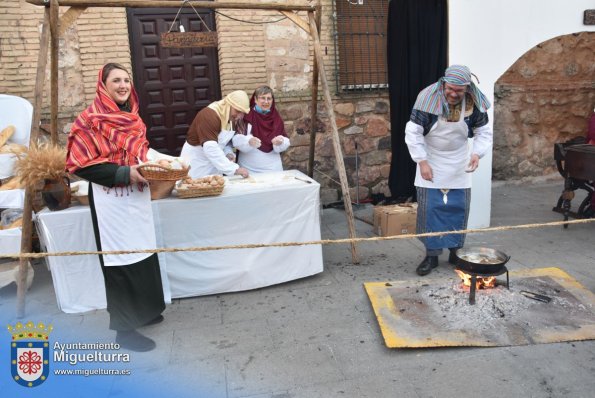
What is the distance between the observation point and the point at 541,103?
7539 mm

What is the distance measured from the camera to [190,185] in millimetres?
3648

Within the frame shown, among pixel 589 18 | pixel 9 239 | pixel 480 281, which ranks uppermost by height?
pixel 589 18

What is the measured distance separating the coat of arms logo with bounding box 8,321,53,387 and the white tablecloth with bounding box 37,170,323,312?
3.67 feet

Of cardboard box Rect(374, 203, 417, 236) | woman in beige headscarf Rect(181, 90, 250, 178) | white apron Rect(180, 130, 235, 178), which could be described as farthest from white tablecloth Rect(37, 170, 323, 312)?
cardboard box Rect(374, 203, 417, 236)

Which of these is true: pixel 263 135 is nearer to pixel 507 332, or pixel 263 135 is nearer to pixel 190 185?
pixel 190 185

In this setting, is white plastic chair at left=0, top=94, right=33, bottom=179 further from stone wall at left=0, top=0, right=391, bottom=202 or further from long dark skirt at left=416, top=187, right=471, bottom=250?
long dark skirt at left=416, top=187, right=471, bottom=250

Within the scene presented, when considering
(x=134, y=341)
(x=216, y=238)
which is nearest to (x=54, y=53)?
(x=216, y=238)

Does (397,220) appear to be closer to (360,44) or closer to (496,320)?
(496,320)

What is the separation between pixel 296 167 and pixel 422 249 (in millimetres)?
2258

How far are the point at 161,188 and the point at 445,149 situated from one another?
229cm

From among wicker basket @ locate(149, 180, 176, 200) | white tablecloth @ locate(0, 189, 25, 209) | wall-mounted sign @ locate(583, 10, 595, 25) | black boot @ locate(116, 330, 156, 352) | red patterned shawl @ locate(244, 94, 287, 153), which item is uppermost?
wall-mounted sign @ locate(583, 10, 595, 25)

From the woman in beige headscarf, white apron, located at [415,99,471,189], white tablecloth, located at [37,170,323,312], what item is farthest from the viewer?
the woman in beige headscarf

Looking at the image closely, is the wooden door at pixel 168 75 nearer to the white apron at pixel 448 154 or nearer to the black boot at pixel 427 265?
the white apron at pixel 448 154

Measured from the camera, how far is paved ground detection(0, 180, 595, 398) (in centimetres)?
265
